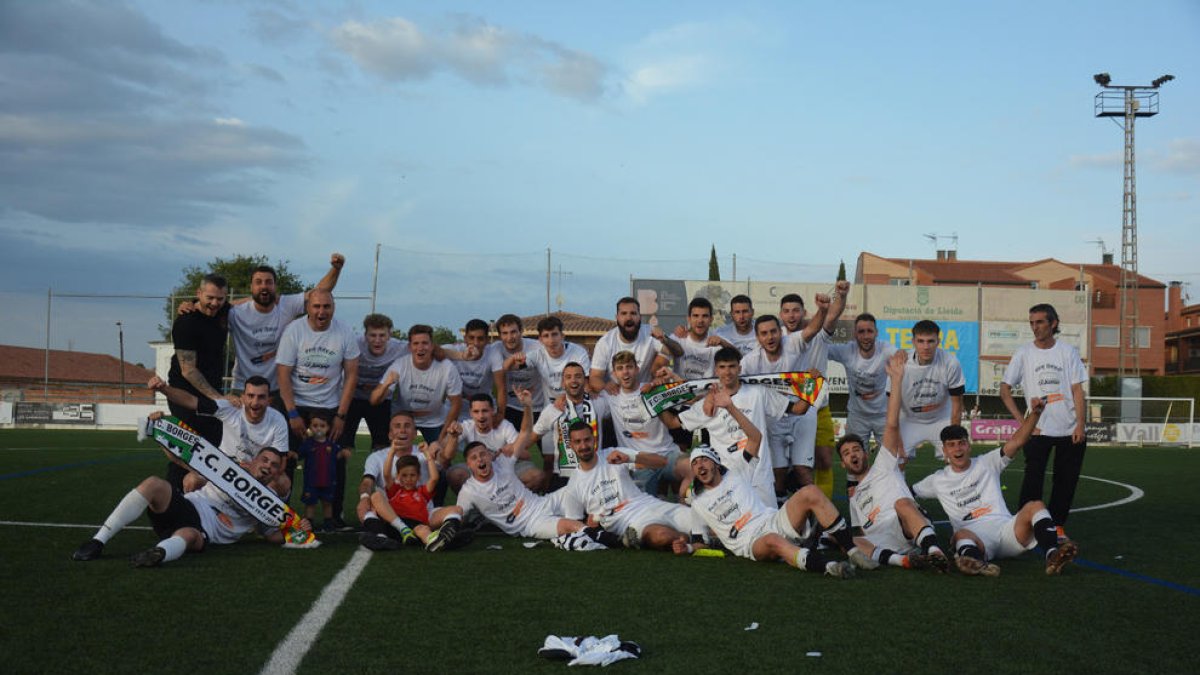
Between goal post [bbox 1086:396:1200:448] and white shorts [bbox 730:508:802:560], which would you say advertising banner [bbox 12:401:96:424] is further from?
goal post [bbox 1086:396:1200:448]

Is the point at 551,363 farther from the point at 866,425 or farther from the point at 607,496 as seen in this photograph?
the point at 866,425

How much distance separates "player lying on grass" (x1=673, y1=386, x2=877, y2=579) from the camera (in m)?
6.32

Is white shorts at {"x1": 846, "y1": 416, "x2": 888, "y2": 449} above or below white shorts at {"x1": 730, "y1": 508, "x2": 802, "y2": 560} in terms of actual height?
above

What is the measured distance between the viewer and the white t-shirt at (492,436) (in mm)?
8430

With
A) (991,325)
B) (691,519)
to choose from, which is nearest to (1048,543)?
(691,519)

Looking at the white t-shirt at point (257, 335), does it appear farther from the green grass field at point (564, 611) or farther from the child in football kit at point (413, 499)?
the green grass field at point (564, 611)

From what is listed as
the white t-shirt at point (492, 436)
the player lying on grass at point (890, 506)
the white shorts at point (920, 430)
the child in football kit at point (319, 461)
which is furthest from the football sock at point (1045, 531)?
the child in football kit at point (319, 461)

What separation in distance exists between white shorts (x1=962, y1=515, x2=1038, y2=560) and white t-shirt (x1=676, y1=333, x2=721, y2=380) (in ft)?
9.59

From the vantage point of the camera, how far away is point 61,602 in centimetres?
500

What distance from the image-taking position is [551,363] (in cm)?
920

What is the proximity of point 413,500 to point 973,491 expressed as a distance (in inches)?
169

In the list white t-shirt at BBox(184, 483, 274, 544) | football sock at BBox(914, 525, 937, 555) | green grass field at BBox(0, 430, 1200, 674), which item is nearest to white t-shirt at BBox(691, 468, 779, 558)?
green grass field at BBox(0, 430, 1200, 674)

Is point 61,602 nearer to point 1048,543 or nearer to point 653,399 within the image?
point 653,399

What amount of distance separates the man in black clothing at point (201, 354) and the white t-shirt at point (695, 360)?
159 inches
